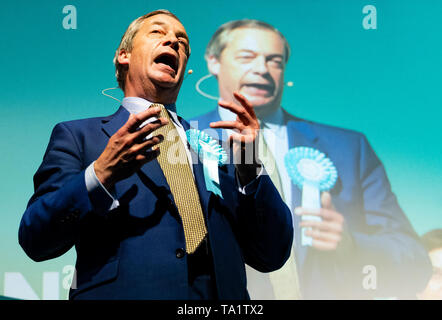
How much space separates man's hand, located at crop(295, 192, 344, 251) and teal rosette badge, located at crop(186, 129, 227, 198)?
5.34 feet

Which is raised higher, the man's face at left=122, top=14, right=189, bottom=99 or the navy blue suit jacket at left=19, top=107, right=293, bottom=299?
the man's face at left=122, top=14, right=189, bottom=99

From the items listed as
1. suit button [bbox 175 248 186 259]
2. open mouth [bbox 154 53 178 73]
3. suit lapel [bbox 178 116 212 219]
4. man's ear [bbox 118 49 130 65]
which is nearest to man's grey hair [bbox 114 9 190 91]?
man's ear [bbox 118 49 130 65]

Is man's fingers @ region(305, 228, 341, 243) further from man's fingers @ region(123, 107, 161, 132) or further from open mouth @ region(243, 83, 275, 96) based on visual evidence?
man's fingers @ region(123, 107, 161, 132)

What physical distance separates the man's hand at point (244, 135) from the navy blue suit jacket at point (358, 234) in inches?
70.4

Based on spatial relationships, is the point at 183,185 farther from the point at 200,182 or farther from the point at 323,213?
the point at 323,213

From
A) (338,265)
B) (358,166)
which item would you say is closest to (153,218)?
(338,265)

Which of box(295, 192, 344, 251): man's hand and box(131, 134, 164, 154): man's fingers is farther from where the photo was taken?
box(295, 192, 344, 251): man's hand

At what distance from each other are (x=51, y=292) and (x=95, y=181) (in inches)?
68.0

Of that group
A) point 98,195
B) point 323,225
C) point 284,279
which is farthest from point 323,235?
point 98,195

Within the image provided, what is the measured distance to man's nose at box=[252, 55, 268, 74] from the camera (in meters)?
3.24

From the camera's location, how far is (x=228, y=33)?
3.29m

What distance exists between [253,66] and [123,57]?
1877 millimetres

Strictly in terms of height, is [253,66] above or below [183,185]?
above

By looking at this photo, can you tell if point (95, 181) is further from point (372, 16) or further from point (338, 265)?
point (372, 16)
